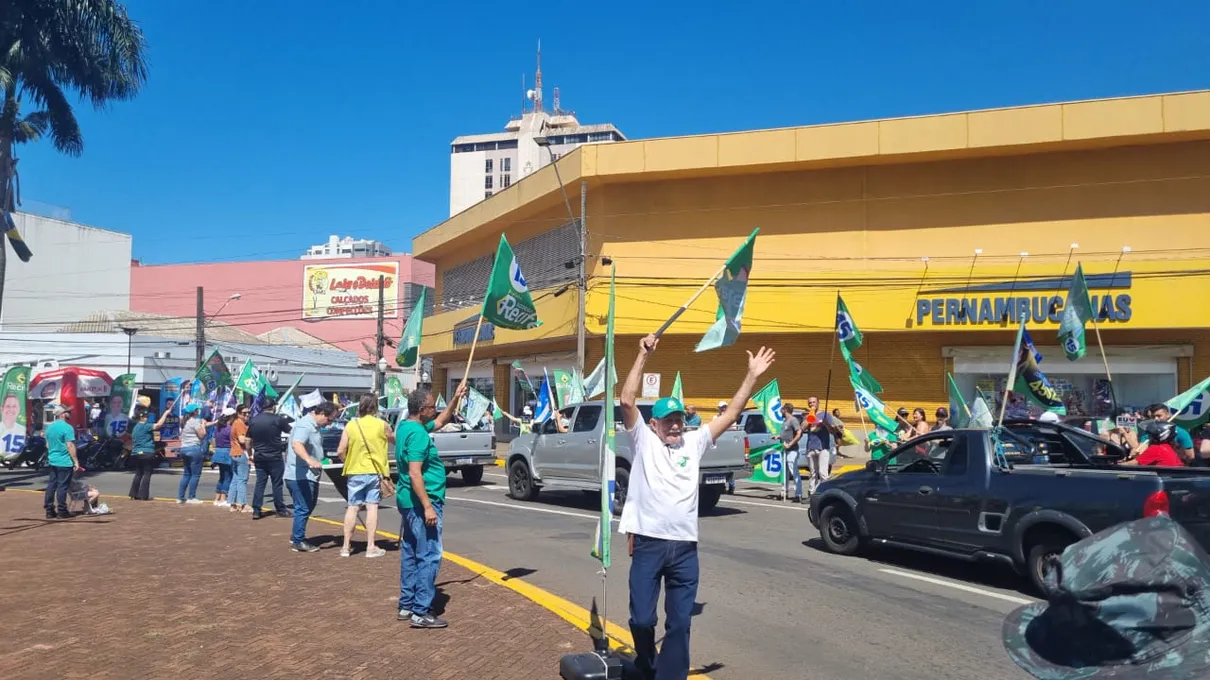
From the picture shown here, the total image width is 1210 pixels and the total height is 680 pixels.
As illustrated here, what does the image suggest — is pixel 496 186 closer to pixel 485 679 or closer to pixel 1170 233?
pixel 1170 233

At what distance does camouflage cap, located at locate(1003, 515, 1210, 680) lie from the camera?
7.02 feet

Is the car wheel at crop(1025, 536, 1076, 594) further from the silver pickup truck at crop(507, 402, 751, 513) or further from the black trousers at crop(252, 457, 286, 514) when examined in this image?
the black trousers at crop(252, 457, 286, 514)

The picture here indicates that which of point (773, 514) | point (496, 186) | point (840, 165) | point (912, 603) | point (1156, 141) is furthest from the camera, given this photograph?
point (496, 186)

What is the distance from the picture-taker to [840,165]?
28125 mm

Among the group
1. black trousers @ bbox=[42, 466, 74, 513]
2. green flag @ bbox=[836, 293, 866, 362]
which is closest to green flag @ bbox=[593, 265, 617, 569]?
black trousers @ bbox=[42, 466, 74, 513]

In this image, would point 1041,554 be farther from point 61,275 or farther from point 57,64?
point 61,275

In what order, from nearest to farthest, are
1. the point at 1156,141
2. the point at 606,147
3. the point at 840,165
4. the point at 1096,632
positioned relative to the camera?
the point at 1096,632
the point at 1156,141
the point at 840,165
the point at 606,147

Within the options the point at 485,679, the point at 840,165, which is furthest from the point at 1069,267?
the point at 485,679

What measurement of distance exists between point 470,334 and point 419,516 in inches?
1182

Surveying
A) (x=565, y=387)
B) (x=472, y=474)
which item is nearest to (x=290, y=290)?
(x=565, y=387)

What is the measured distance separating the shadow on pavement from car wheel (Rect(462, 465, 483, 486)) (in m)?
9.93

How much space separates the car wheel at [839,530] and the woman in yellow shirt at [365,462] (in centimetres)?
528

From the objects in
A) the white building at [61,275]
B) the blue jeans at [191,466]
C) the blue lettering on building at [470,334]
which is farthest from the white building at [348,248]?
the blue jeans at [191,466]

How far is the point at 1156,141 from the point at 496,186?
9061cm
